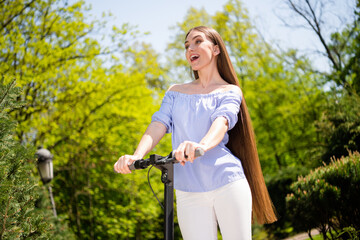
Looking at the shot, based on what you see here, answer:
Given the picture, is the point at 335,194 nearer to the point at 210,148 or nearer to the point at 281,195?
the point at 210,148

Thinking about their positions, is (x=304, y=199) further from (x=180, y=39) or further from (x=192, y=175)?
(x=180, y=39)

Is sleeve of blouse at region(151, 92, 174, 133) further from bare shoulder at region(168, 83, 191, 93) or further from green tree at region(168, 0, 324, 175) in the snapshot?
green tree at region(168, 0, 324, 175)

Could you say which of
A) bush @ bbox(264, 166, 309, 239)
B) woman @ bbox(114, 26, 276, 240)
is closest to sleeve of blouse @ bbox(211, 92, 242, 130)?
woman @ bbox(114, 26, 276, 240)

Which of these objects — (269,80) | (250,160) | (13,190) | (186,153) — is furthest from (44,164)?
(269,80)

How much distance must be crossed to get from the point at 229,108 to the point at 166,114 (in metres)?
0.42

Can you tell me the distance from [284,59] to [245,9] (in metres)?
3.09

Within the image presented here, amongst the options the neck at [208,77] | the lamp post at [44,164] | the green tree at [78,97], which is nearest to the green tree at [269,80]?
the green tree at [78,97]

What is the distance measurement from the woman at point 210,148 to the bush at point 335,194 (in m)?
3.92

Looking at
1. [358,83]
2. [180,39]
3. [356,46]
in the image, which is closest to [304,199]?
[358,83]

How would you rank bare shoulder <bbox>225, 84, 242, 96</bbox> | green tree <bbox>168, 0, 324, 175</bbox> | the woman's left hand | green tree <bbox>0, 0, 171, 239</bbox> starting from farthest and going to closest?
green tree <bbox>168, 0, 324, 175</bbox>, green tree <bbox>0, 0, 171, 239</bbox>, bare shoulder <bbox>225, 84, 242, 96</bbox>, the woman's left hand

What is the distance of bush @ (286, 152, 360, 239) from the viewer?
19.3ft

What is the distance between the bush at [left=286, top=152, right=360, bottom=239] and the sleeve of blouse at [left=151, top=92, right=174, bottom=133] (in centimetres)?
430

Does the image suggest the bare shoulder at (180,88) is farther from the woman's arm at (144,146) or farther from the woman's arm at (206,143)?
the woman's arm at (206,143)

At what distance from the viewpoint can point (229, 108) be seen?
2.18m
